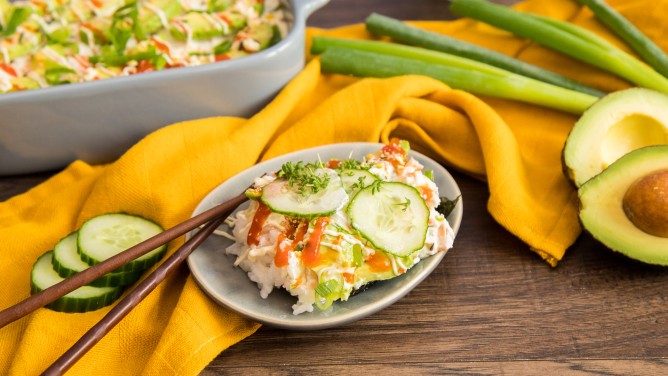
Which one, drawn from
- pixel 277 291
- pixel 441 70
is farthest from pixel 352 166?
pixel 441 70

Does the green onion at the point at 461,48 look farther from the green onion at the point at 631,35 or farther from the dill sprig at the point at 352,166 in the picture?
the dill sprig at the point at 352,166

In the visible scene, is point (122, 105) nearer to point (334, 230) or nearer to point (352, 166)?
point (352, 166)

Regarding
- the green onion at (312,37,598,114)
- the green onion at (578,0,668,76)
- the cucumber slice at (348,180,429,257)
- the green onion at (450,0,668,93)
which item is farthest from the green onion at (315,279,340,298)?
the green onion at (578,0,668,76)

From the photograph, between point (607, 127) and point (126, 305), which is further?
point (607, 127)

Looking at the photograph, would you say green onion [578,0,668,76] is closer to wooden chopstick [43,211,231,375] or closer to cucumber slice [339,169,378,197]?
cucumber slice [339,169,378,197]

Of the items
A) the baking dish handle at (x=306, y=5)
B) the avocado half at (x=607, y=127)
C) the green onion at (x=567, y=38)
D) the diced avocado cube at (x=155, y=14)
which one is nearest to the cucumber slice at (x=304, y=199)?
the avocado half at (x=607, y=127)

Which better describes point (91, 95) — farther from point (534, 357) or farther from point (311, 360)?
point (534, 357)

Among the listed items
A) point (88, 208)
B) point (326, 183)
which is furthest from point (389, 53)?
point (88, 208)
